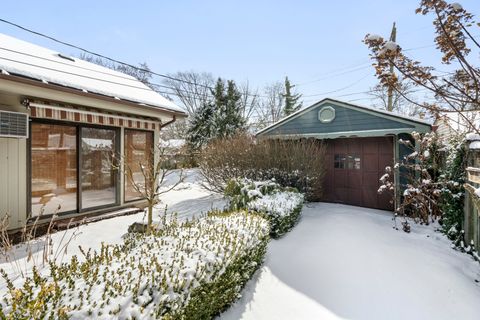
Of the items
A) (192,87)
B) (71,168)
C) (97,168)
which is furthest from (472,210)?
(192,87)

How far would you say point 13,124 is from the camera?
18.4 feet

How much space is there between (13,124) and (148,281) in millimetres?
5623

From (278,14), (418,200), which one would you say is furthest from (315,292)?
(278,14)

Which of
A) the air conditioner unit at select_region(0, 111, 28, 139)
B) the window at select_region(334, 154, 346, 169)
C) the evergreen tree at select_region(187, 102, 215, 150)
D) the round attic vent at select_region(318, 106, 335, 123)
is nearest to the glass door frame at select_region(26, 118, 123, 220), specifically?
the air conditioner unit at select_region(0, 111, 28, 139)

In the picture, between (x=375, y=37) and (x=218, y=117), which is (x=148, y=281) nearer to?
(x=375, y=37)

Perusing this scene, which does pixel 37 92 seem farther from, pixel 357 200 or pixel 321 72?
pixel 321 72

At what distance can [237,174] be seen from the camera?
32.9ft

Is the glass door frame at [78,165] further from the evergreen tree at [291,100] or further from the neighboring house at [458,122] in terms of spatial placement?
the evergreen tree at [291,100]

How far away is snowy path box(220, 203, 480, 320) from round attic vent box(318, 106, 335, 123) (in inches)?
206

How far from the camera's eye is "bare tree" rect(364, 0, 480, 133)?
2.64 metres

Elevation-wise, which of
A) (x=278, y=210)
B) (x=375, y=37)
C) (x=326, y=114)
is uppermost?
(x=326, y=114)

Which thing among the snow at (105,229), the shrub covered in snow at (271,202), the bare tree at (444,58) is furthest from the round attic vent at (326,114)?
the bare tree at (444,58)

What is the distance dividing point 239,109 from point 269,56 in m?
5.15

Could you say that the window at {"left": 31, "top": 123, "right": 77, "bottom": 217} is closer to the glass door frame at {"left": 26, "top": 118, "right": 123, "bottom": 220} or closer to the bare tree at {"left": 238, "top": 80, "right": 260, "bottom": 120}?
the glass door frame at {"left": 26, "top": 118, "right": 123, "bottom": 220}
